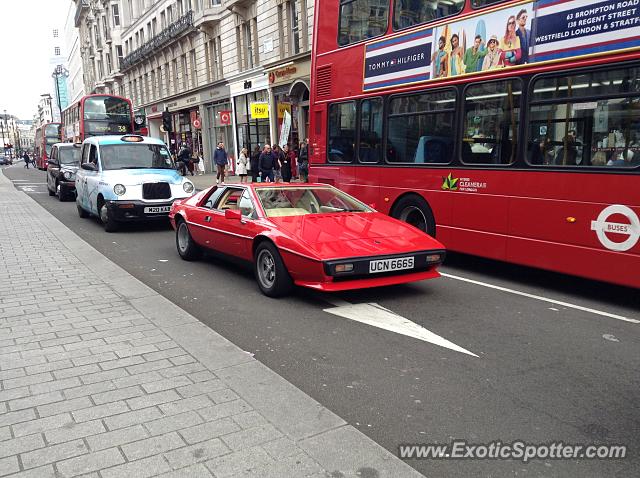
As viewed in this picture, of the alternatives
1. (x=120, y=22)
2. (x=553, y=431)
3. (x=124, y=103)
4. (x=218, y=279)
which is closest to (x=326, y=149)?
(x=218, y=279)

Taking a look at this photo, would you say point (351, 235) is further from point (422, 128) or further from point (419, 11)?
point (419, 11)

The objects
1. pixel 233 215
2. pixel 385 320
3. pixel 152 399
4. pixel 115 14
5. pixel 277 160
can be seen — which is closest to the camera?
pixel 152 399

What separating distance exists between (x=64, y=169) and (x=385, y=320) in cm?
1776

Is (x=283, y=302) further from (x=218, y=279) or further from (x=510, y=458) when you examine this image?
(x=510, y=458)

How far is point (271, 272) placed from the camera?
21.5 ft

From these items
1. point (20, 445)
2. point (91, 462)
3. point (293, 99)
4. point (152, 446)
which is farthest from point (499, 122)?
point (293, 99)

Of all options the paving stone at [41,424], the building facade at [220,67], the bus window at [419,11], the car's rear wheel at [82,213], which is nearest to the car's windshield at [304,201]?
the bus window at [419,11]

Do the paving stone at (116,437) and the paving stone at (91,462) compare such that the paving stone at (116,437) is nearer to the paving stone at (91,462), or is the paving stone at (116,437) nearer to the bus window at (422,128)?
the paving stone at (91,462)

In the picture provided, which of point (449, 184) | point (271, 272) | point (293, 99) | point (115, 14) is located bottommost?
point (271, 272)

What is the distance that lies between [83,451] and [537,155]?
5.77 m

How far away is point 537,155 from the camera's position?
6.73 m

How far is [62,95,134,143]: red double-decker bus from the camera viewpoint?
2773 centimetres

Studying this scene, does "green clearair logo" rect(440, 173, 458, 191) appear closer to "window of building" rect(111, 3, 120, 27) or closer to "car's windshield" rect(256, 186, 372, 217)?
"car's windshield" rect(256, 186, 372, 217)

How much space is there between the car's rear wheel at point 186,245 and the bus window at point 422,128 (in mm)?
3382
